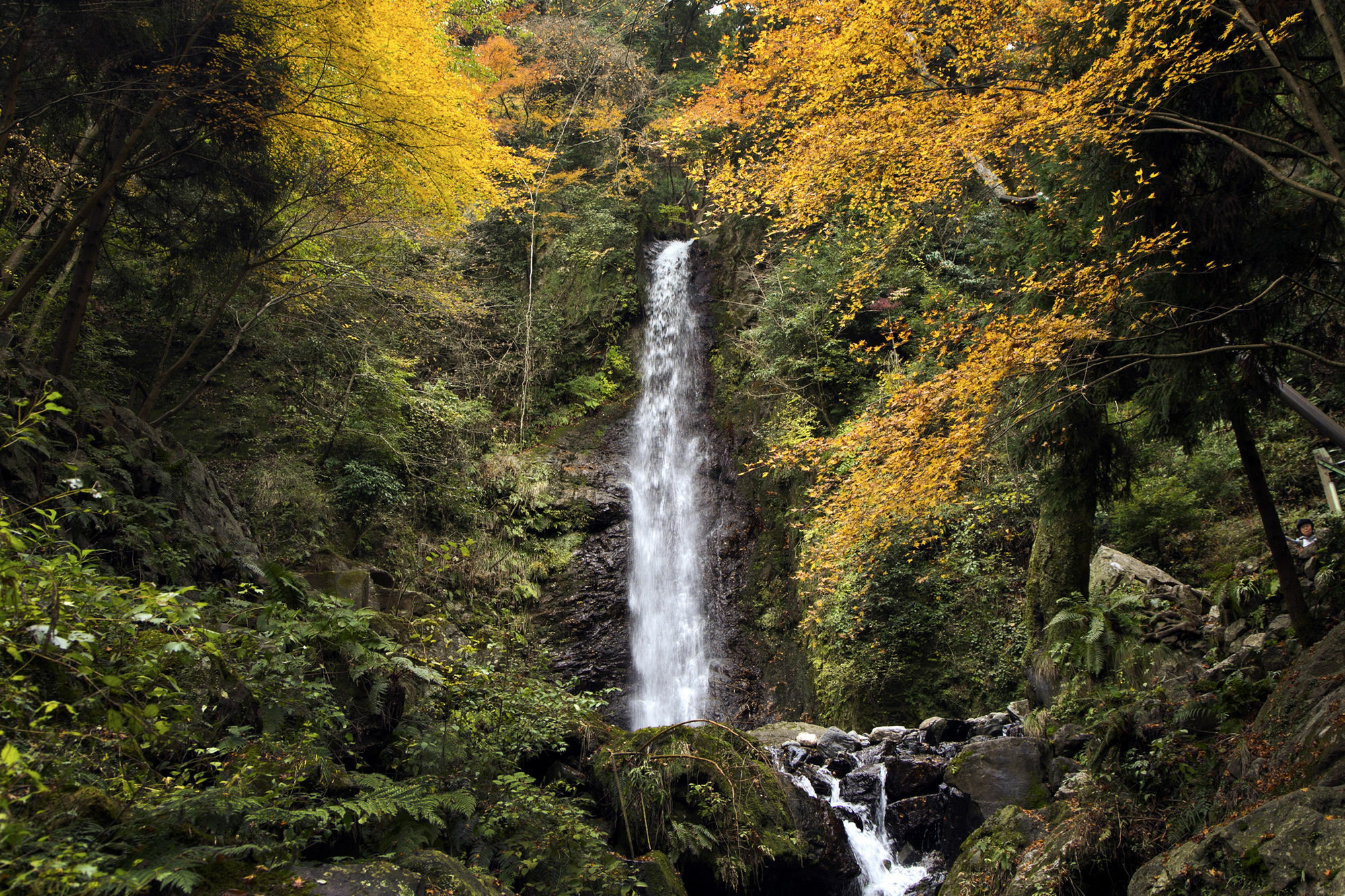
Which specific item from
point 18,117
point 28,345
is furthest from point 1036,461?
point 28,345

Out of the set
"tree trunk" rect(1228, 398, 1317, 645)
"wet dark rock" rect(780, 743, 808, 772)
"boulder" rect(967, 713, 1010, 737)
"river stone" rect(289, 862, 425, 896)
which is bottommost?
"wet dark rock" rect(780, 743, 808, 772)

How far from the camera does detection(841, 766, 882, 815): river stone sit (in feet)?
24.7

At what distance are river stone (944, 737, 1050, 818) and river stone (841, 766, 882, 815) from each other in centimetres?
83

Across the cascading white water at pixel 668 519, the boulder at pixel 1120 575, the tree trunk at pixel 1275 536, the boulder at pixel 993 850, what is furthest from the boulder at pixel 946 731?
the cascading white water at pixel 668 519

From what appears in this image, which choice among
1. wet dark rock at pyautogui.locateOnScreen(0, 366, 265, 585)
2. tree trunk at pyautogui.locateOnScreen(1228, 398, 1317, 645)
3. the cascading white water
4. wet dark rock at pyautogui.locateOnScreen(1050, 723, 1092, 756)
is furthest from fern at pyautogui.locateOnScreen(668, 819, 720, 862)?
the cascading white water

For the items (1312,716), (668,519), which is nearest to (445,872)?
(1312,716)

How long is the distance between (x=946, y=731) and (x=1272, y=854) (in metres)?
5.43

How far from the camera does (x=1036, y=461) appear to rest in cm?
782

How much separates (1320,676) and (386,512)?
1131cm

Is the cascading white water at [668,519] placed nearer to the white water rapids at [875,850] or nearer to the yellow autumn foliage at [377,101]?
the white water rapids at [875,850]

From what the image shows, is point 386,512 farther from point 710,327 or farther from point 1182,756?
point 1182,756

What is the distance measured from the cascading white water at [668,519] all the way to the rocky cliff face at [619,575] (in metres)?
0.23

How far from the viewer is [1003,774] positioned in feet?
22.2

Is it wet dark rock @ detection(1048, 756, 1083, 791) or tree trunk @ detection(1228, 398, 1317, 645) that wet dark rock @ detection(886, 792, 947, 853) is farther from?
tree trunk @ detection(1228, 398, 1317, 645)
